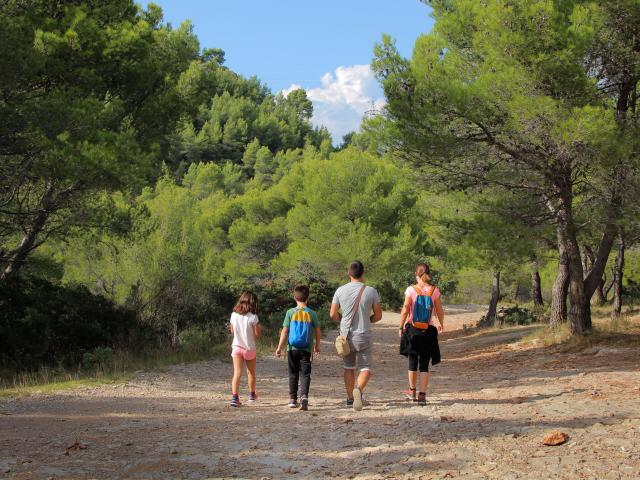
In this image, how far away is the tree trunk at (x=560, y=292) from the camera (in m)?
14.9

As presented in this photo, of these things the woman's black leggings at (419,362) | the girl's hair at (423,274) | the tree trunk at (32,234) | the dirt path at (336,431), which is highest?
the tree trunk at (32,234)

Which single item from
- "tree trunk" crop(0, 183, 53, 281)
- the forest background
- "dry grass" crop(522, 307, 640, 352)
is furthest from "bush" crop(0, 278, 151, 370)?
"dry grass" crop(522, 307, 640, 352)

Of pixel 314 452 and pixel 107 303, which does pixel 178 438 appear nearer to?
pixel 314 452

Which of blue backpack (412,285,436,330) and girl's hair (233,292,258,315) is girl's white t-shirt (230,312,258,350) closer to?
girl's hair (233,292,258,315)

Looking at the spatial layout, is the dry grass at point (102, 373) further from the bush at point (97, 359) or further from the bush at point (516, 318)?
the bush at point (516, 318)

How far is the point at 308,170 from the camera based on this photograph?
35.0m

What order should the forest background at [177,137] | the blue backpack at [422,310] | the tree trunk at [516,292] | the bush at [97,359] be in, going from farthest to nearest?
1. the tree trunk at [516,292]
2. the bush at [97,359]
3. the forest background at [177,137]
4. the blue backpack at [422,310]

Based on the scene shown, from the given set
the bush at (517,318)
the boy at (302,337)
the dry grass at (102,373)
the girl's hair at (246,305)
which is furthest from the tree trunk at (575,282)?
the bush at (517,318)

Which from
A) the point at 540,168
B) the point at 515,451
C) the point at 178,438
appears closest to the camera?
the point at 515,451

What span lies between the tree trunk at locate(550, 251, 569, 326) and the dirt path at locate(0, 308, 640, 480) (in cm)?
461

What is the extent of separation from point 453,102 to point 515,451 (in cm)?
805

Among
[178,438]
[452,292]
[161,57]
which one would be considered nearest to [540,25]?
[161,57]

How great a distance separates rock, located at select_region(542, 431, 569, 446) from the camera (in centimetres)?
530

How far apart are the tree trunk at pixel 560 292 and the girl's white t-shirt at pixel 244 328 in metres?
8.99
